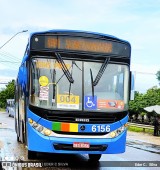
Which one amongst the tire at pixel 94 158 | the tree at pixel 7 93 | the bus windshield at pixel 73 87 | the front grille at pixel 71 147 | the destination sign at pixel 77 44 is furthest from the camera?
the tree at pixel 7 93

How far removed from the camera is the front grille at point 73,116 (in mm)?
10414

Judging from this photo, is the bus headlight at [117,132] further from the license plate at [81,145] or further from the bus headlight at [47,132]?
the bus headlight at [47,132]

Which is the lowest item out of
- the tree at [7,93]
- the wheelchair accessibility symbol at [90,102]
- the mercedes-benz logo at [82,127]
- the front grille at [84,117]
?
the tree at [7,93]

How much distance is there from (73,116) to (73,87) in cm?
75

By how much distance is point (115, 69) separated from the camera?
11.1m

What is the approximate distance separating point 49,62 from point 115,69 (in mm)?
1745

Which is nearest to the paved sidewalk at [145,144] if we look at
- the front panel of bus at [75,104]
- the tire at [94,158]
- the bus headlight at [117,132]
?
the tire at [94,158]

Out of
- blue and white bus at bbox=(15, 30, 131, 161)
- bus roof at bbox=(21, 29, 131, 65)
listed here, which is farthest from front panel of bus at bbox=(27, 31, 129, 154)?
→ bus roof at bbox=(21, 29, 131, 65)

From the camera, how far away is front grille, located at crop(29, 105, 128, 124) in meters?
10.4

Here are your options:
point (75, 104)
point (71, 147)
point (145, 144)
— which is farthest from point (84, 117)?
point (145, 144)

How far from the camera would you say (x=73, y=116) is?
34.3 ft

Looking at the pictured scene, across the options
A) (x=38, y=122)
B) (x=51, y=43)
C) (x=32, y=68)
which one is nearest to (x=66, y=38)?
(x=51, y=43)

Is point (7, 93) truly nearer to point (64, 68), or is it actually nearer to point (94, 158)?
point (94, 158)

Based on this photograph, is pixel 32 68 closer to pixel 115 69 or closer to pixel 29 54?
pixel 29 54
